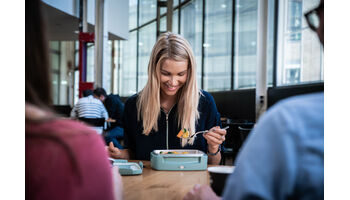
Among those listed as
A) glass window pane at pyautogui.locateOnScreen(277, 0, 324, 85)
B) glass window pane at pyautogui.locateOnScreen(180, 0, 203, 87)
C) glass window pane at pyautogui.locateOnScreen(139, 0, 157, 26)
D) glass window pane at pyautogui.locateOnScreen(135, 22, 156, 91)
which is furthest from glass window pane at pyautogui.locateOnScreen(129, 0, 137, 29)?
glass window pane at pyautogui.locateOnScreen(277, 0, 324, 85)

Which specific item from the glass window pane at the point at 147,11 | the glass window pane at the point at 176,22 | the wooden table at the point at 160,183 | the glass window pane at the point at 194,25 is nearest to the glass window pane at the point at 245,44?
the glass window pane at the point at 194,25

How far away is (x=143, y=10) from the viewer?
11.2 metres

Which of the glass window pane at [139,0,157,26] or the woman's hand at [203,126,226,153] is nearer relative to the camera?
the woman's hand at [203,126,226,153]

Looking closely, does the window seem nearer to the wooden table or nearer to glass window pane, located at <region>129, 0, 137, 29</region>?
the wooden table

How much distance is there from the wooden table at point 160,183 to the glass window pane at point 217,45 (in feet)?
19.4

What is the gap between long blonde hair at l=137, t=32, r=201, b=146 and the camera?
6.19 feet

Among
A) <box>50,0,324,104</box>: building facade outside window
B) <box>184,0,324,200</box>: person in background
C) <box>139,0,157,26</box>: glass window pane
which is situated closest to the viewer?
<box>184,0,324,200</box>: person in background

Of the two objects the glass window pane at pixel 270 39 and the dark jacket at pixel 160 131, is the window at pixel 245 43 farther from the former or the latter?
the dark jacket at pixel 160 131

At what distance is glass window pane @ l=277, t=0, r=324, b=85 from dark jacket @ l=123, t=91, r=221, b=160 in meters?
3.17

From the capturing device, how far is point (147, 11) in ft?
36.2

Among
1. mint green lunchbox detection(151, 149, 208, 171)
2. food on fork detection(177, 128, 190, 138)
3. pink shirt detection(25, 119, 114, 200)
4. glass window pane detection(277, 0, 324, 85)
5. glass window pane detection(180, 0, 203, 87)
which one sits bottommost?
mint green lunchbox detection(151, 149, 208, 171)

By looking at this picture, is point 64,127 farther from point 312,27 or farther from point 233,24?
point 233,24

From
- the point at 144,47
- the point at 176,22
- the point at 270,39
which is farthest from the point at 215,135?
the point at 144,47

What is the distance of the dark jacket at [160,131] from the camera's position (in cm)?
194
